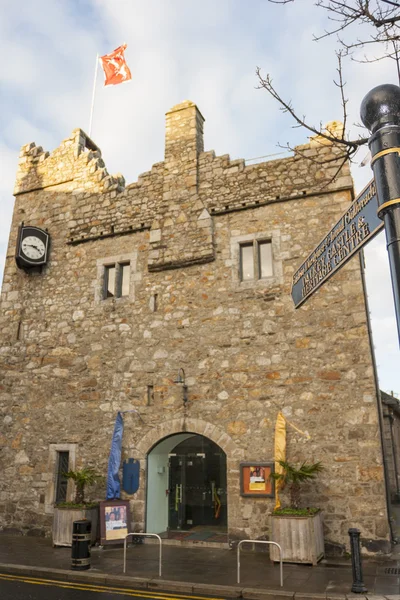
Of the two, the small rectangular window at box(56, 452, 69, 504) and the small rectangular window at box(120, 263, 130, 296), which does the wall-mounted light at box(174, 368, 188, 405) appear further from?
the small rectangular window at box(56, 452, 69, 504)

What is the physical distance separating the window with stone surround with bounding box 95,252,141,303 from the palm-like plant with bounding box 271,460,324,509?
230 inches

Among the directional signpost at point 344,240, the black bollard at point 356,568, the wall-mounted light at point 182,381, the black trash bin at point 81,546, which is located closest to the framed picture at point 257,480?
the wall-mounted light at point 182,381

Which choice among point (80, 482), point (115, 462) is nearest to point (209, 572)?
point (115, 462)

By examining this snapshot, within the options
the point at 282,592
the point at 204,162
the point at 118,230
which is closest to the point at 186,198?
the point at 204,162

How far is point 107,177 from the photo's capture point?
13789 mm

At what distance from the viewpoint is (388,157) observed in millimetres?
2709

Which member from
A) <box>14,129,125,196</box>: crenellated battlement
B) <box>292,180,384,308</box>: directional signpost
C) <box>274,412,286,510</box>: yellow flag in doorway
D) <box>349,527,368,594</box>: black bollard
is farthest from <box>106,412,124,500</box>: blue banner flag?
<box>292,180,384,308</box>: directional signpost

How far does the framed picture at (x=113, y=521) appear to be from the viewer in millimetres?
10000

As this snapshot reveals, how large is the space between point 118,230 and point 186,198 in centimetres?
213

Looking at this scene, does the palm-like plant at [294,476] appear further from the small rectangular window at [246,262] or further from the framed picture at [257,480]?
the small rectangular window at [246,262]

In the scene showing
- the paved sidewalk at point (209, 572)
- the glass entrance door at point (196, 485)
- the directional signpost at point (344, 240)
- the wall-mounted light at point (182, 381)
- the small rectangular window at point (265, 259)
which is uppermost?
the small rectangular window at point (265, 259)

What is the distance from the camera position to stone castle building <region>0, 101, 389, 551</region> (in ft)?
32.0

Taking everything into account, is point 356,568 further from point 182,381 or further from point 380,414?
point 182,381

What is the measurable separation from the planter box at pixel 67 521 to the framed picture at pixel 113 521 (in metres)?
0.39
